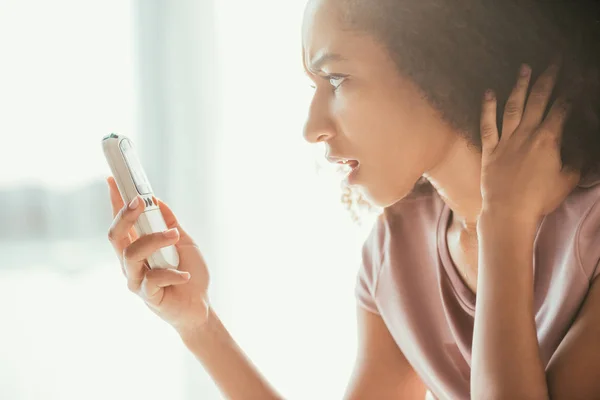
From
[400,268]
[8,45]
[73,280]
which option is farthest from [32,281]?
[400,268]

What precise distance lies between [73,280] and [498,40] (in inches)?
44.8

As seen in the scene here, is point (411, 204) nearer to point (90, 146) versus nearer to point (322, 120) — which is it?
point (322, 120)

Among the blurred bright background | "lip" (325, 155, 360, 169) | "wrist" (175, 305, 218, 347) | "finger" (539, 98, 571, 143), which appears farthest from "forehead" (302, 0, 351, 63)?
the blurred bright background

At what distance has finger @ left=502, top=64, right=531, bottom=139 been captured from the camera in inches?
29.2

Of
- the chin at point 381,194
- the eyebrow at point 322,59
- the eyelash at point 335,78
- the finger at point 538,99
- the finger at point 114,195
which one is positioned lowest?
the finger at point 538,99

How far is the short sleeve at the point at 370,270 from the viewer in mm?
1016

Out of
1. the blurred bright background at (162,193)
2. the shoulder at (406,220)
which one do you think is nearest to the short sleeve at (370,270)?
the shoulder at (406,220)

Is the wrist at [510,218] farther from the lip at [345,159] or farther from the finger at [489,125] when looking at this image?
the lip at [345,159]

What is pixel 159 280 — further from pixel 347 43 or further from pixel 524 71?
pixel 524 71

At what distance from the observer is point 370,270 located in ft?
3.39

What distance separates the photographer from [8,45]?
1540mm

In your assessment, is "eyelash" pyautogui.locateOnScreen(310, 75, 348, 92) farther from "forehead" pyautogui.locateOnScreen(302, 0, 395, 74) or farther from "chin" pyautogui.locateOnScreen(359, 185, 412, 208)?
"chin" pyautogui.locateOnScreen(359, 185, 412, 208)

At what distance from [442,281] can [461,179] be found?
14cm

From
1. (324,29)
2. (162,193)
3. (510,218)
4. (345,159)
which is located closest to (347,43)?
(324,29)
